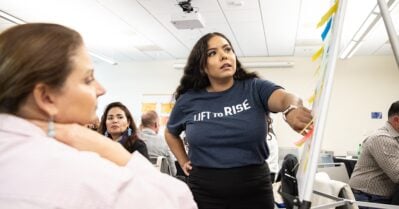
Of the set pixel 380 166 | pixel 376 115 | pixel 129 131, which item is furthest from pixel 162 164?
pixel 376 115

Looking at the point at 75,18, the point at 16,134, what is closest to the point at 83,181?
the point at 16,134

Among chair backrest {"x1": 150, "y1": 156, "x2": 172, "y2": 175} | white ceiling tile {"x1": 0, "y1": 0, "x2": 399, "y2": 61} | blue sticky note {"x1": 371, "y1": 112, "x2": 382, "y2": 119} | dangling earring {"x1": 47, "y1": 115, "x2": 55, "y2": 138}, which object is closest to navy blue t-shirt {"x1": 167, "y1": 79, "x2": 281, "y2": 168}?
dangling earring {"x1": 47, "y1": 115, "x2": 55, "y2": 138}

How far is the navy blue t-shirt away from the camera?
130 centimetres

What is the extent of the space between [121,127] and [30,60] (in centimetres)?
233

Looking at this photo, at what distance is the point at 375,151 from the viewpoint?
2.61 metres

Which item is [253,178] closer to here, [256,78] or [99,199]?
[256,78]

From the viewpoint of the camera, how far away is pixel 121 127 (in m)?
2.87

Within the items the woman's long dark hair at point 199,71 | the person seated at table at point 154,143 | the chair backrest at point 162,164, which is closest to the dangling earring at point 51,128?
the woman's long dark hair at point 199,71

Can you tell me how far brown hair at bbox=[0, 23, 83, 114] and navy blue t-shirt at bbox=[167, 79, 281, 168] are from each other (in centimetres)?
80

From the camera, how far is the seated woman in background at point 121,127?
2.80 metres

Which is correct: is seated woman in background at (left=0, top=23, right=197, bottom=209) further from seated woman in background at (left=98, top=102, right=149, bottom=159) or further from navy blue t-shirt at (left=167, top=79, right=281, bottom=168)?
seated woman in background at (left=98, top=102, right=149, bottom=159)

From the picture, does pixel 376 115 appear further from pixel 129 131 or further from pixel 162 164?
pixel 129 131

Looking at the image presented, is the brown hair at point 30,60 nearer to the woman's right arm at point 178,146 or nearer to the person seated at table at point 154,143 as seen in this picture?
the woman's right arm at point 178,146

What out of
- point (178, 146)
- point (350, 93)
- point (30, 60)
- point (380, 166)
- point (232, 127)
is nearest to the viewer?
point (30, 60)
